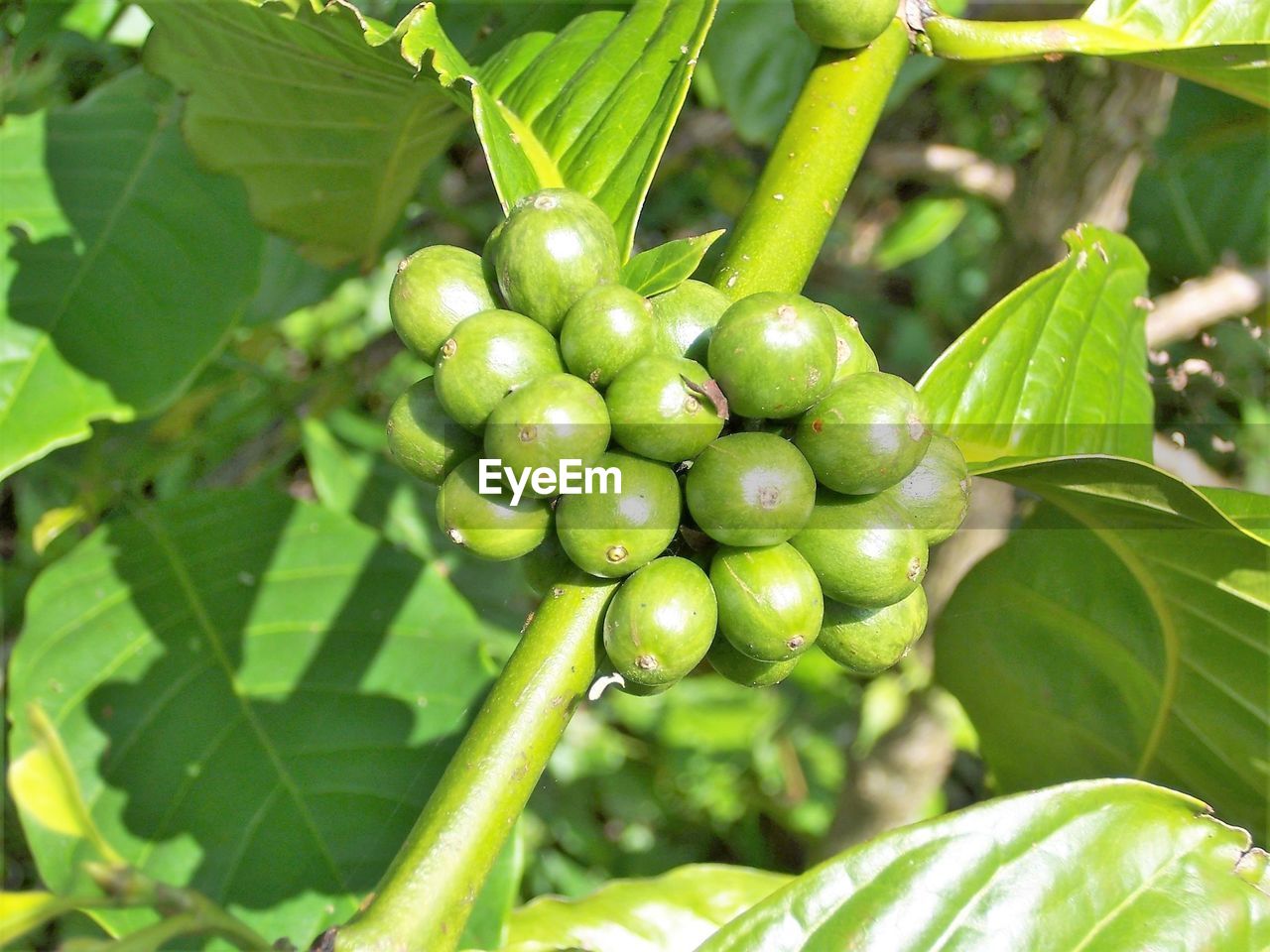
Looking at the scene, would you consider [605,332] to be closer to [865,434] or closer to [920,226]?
[865,434]

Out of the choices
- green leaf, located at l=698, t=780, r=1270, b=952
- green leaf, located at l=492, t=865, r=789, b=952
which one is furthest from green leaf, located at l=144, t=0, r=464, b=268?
green leaf, located at l=492, t=865, r=789, b=952

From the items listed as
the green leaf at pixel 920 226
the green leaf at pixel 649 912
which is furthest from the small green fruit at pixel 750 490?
the green leaf at pixel 920 226

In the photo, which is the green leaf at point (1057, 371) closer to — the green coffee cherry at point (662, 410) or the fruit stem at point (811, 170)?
the fruit stem at point (811, 170)

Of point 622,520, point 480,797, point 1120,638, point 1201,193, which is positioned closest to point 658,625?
point 622,520

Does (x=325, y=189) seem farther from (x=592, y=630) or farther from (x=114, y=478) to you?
(x=592, y=630)

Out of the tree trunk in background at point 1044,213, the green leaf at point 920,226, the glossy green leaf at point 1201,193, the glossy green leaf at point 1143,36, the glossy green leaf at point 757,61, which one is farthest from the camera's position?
the green leaf at point 920,226

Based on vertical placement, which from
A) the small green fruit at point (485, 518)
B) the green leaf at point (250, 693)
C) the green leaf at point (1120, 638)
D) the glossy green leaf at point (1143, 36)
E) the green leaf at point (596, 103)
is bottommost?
the green leaf at point (250, 693)
